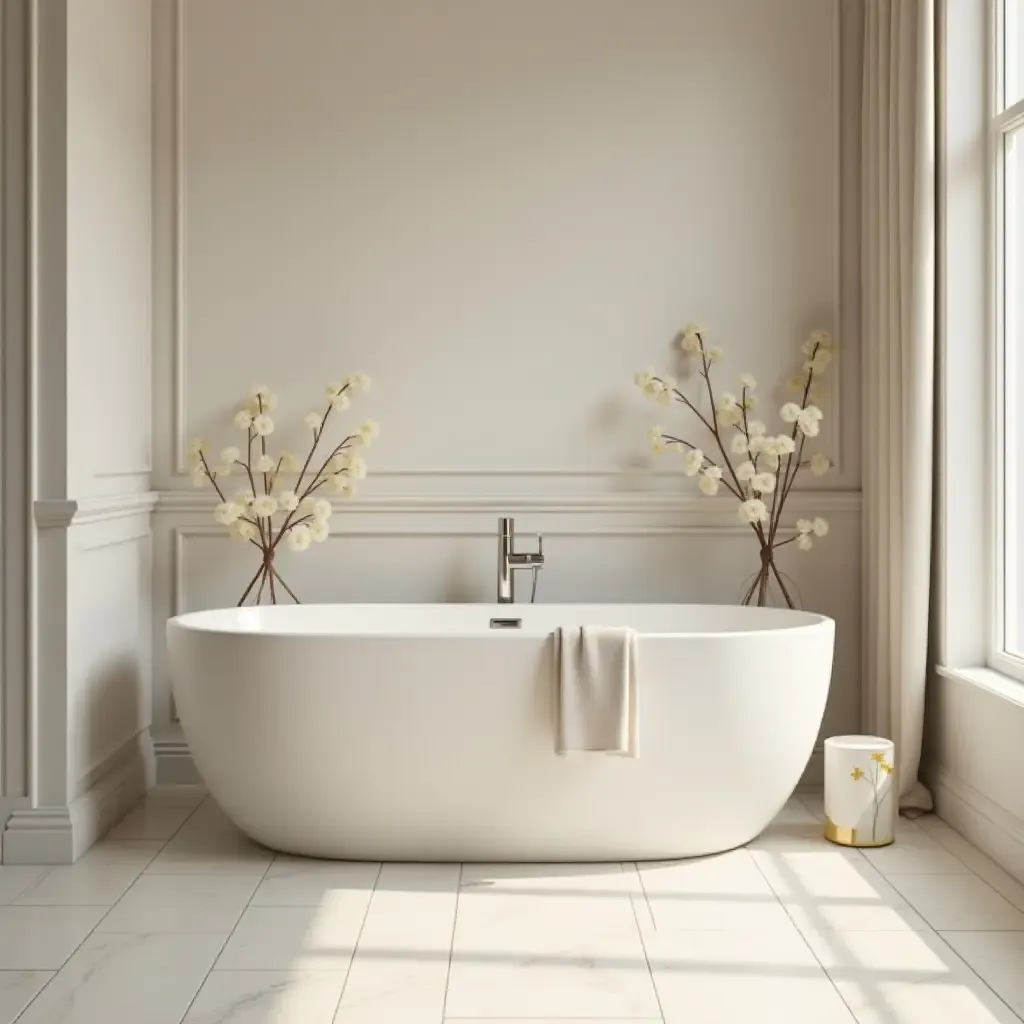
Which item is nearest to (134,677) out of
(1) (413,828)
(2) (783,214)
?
(1) (413,828)

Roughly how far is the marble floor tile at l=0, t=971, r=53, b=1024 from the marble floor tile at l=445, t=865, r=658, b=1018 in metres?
0.77

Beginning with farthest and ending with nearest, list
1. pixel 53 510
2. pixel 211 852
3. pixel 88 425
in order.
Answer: pixel 88 425 < pixel 211 852 < pixel 53 510

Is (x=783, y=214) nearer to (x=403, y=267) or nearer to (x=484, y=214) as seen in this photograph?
(x=484, y=214)

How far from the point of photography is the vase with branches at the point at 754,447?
395 centimetres

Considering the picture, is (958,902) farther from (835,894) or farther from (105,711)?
(105,711)

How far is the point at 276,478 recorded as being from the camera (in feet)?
13.6

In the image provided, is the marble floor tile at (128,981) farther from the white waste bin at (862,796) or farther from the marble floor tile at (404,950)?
the white waste bin at (862,796)

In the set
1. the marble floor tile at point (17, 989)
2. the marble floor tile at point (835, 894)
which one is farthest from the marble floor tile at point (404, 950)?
the marble floor tile at point (835, 894)

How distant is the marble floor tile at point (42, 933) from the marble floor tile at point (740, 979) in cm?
118

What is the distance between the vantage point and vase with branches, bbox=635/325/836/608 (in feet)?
13.0

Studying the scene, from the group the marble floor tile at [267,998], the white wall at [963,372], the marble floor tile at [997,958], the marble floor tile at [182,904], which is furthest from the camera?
the white wall at [963,372]

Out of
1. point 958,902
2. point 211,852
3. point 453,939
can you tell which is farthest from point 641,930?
point 211,852

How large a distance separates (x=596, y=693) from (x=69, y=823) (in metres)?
1.36

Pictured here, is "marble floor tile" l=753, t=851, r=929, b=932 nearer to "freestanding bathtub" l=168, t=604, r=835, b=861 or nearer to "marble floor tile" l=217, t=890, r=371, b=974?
"freestanding bathtub" l=168, t=604, r=835, b=861
